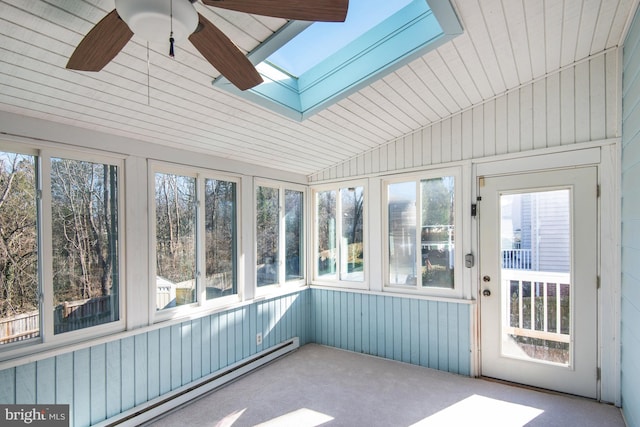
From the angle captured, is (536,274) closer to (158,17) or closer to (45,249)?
(158,17)

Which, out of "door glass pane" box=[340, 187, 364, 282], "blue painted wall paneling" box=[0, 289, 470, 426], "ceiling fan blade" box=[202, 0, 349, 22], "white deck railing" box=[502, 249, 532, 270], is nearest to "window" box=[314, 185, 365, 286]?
"door glass pane" box=[340, 187, 364, 282]

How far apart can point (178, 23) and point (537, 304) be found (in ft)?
11.0

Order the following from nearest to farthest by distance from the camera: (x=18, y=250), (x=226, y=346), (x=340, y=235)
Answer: (x=18, y=250)
(x=226, y=346)
(x=340, y=235)

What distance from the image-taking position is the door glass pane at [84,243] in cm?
220

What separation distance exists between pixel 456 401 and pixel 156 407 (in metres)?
2.40

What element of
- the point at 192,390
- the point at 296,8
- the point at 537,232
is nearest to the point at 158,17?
the point at 296,8

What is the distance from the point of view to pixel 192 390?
2.82 metres

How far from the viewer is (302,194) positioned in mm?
4297

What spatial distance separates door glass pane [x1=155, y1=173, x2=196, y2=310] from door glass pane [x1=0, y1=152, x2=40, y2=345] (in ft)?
2.60

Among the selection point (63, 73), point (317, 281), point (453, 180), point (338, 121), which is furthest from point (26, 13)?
point (317, 281)

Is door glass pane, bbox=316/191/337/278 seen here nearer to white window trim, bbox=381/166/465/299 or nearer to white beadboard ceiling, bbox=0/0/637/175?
white window trim, bbox=381/166/465/299

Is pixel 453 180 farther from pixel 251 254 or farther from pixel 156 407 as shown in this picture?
pixel 156 407

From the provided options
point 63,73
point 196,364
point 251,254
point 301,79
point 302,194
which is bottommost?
point 196,364

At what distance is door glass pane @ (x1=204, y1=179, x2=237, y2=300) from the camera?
313 centimetres
